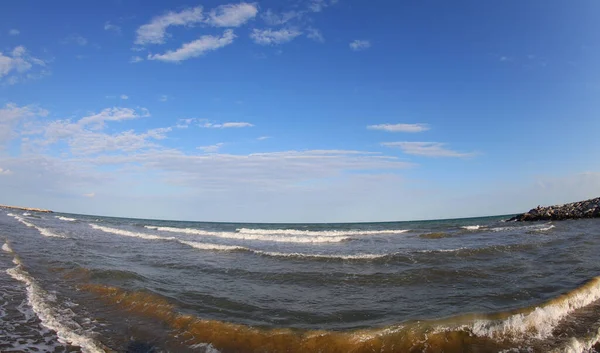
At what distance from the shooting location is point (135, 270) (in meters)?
13.0

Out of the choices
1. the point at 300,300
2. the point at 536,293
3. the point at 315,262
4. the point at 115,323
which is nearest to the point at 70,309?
the point at 115,323

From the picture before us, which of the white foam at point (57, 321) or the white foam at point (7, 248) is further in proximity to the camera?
the white foam at point (7, 248)

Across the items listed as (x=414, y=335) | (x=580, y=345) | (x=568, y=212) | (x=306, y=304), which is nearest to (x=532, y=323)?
(x=580, y=345)

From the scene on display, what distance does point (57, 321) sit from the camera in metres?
7.32

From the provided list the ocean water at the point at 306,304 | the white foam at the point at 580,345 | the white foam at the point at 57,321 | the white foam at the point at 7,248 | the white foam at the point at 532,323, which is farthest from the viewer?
the white foam at the point at 7,248

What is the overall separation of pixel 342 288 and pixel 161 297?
5.34 meters

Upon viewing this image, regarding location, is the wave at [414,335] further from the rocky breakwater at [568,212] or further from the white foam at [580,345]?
the rocky breakwater at [568,212]

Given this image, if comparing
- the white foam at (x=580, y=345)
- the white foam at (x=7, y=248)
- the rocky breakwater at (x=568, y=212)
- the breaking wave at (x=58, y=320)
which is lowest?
the breaking wave at (x=58, y=320)

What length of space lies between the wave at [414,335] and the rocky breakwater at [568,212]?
37.6m

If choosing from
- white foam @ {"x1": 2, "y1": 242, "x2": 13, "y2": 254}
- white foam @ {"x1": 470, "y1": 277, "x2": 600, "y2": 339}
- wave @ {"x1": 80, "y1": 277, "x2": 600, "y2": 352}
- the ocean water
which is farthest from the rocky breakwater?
white foam @ {"x1": 2, "y1": 242, "x2": 13, "y2": 254}

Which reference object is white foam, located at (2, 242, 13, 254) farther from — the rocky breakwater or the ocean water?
the rocky breakwater

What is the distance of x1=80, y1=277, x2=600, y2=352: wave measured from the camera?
6074 mm

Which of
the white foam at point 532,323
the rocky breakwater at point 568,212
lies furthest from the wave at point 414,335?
the rocky breakwater at point 568,212

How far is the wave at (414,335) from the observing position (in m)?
6.07
